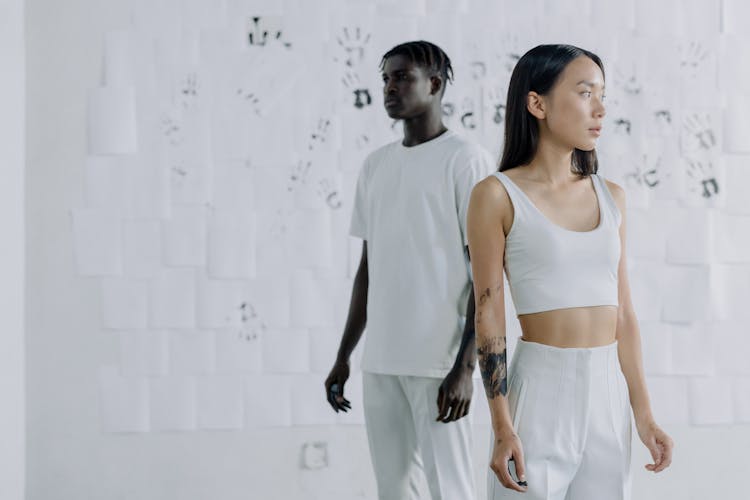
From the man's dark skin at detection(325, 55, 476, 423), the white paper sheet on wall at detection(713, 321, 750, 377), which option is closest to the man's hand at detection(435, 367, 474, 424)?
the man's dark skin at detection(325, 55, 476, 423)

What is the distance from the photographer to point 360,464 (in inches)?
113

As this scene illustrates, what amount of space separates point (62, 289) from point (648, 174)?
6.55 feet

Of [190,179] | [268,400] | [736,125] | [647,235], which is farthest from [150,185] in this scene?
[736,125]

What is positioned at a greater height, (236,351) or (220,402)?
(236,351)

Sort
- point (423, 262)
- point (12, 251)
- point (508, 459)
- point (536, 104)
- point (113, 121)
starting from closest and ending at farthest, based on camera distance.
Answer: point (508, 459) < point (536, 104) < point (423, 262) < point (12, 251) < point (113, 121)

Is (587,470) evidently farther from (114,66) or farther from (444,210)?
(114,66)

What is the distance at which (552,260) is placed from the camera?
1.37 m

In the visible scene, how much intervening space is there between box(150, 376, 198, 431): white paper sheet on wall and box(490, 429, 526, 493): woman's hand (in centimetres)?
171

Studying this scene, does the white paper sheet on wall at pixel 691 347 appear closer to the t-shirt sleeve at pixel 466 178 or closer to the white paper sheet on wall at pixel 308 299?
the white paper sheet on wall at pixel 308 299

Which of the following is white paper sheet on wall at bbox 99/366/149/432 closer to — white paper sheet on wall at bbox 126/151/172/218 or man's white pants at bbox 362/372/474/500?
white paper sheet on wall at bbox 126/151/172/218

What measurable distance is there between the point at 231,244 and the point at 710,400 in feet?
5.69

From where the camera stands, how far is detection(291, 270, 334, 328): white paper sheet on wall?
2.84m

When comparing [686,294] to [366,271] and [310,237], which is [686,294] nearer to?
[310,237]

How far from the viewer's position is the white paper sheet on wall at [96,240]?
9.16ft
